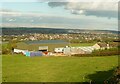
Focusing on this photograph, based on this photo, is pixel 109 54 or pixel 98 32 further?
pixel 98 32

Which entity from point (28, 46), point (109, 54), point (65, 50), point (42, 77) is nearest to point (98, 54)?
point (109, 54)

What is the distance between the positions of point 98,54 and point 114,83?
3284cm

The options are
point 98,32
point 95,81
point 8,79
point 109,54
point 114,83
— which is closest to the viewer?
point 114,83

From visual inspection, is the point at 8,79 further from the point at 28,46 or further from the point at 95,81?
the point at 28,46

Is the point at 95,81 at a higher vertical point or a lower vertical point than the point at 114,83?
lower

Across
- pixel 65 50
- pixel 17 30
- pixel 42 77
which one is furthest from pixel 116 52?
pixel 17 30

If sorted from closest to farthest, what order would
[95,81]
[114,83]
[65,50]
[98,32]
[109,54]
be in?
[114,83], [95,81], [109,54], [65,50], [98,32]

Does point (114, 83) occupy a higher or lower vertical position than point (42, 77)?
higher

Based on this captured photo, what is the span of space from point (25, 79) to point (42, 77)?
1638 mm

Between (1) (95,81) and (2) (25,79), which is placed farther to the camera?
(2) (25,79)

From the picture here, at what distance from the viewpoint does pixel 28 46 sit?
188ft

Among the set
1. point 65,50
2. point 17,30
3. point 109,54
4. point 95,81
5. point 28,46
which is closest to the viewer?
point 95,81

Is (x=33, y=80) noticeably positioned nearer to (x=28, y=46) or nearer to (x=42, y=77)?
(x=42, y=77)

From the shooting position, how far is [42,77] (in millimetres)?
21016
